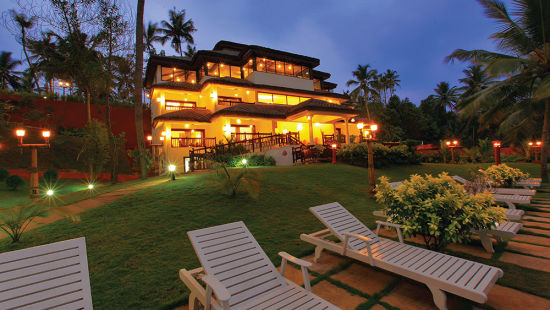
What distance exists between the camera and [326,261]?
4.01 metres

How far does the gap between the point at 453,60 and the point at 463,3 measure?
233256 millimetres

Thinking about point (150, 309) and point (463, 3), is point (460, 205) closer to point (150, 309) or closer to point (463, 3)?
point (150, 309)

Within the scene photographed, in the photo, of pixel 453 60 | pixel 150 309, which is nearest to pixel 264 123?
pixel 453 60

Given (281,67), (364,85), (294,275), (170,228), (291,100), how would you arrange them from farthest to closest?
(364,85) → (291,100) → (281,67) → (170,228) → (294,275)

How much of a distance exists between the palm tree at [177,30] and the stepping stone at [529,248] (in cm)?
4384

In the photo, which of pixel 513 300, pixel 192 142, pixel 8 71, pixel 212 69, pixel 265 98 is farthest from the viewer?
pixel 8 71

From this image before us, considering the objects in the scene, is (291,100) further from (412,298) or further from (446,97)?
(446,97)

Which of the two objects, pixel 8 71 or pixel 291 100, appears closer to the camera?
pixel 291 100

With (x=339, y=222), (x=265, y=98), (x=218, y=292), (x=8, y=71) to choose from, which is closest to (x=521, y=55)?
(x=339, y=222)

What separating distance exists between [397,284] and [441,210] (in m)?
1.30

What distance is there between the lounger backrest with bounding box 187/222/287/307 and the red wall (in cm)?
2174

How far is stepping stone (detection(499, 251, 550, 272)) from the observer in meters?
3.43

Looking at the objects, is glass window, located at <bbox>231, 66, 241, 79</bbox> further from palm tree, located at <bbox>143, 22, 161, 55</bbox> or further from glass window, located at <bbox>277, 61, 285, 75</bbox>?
palm tree, located at <bbox>143, 22, 161, 55</bbox>

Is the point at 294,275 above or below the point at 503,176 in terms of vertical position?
below
